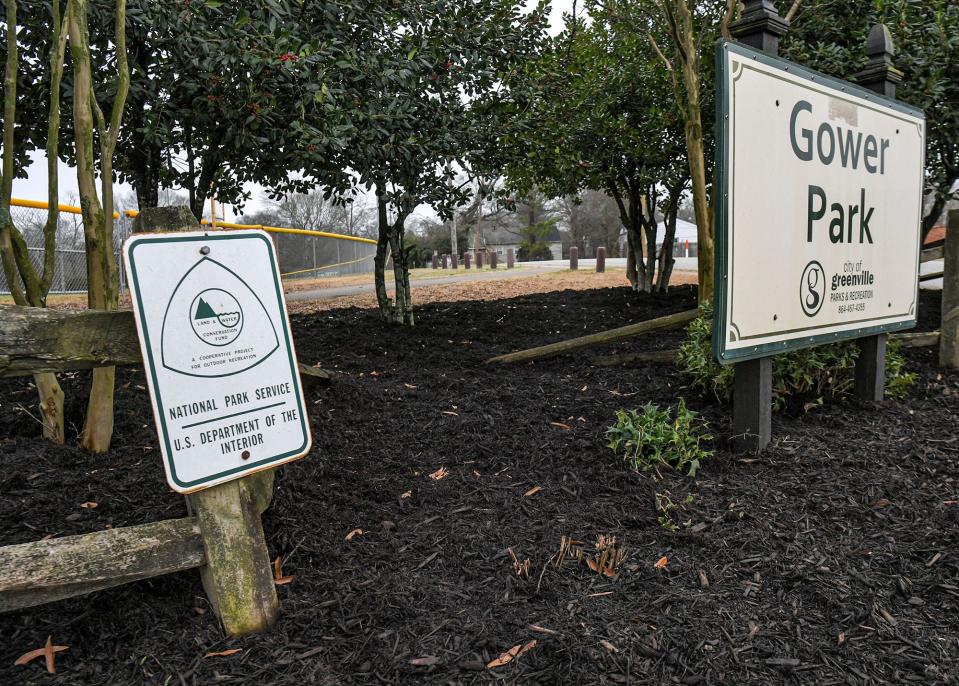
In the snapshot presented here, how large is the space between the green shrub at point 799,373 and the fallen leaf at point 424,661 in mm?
2610

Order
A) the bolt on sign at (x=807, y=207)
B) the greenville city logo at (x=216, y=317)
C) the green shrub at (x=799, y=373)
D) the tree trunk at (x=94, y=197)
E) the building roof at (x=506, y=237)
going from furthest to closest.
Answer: the building roof at (x=506, y=237) → the green shrub at (x=799, y=373) → the bolt on sign at (x=807, y=207) → the tree trunk at (x=94, y=197) → the greenville city logo at (x=216, y=317)

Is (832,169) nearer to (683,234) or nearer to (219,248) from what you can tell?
(219,248)

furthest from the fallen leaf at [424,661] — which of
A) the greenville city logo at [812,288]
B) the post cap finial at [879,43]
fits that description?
the post cap finial at [879,43]

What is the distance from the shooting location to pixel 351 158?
516 centimetres

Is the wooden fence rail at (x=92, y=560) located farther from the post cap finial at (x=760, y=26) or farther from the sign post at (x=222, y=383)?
the post cap finial at (x=760, y=26)

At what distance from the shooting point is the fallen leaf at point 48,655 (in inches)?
73.9

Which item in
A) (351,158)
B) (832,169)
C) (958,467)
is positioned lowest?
(958,467)

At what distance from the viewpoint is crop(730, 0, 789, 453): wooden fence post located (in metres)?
3.20

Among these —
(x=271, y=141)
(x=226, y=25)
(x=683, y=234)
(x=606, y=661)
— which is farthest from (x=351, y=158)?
(x=683, y=234)

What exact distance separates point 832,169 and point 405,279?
4.23 meters

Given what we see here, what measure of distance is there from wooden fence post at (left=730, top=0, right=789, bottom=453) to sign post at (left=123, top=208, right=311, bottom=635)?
7.28ft

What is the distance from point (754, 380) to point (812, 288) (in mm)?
653

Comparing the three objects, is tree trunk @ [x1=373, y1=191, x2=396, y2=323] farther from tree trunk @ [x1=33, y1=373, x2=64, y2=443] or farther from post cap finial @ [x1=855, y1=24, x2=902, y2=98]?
post cap finial @ [x1=855, y1=24, x2=902, y2=98]

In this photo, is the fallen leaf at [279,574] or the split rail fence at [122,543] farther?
the fallen leaf at [279,574]
